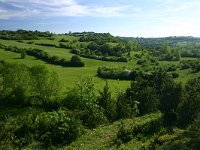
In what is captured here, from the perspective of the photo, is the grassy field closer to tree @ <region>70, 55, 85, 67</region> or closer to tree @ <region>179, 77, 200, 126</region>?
tree @ <region>70, 55, 85, 67</region>

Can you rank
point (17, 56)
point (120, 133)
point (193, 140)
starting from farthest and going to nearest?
point (17, 56), point (120, 133), point (193, 140)

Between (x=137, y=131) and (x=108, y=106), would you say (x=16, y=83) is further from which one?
(x=137, y=131)

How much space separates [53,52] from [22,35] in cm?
3994

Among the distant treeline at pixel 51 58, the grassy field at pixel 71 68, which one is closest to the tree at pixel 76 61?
the distant treeline at pixel 51 58

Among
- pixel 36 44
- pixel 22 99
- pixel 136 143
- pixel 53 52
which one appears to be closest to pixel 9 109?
pixel 22 99

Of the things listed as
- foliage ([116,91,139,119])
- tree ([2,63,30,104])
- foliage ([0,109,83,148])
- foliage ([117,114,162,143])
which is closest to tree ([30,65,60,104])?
tree ([2,63,30,104])

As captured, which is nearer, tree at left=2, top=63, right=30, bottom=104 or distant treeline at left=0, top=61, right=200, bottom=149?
distant treeline at left=0, top=61, right=200, bottom=149

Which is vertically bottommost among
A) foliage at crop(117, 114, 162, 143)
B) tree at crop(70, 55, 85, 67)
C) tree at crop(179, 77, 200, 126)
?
tree at crop(70, 55, 85, 67)

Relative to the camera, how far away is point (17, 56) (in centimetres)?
14500

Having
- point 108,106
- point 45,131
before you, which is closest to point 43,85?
point 108,106

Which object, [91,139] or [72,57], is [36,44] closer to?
[72,57]

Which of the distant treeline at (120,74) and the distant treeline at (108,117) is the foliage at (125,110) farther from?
the distant treeline at (120,74)

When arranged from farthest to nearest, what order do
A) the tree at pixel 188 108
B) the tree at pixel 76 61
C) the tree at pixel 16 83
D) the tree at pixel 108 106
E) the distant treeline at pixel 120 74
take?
1. the tree at pixel 76 61
2. the distant treeline at pixel 120 74
3. the tree at pixel 16 83
4. the tree at pixel 108 106
5. the tree at pixel 188 108

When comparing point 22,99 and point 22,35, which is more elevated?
point 22,35
